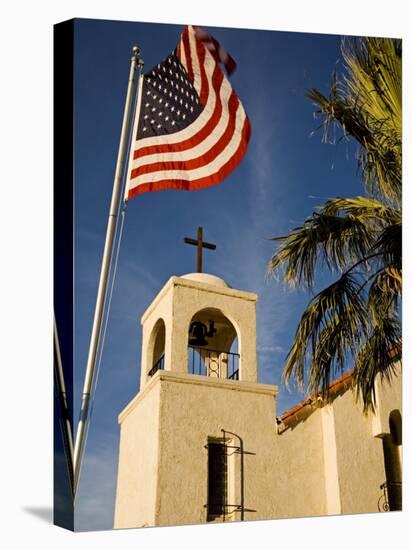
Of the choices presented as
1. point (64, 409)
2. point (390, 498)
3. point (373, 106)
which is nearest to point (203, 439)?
point (64, 409)

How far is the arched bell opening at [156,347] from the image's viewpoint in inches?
543

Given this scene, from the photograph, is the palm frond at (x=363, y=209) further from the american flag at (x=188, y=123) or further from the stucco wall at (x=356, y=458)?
the stucco wall at (x=356, y=458)

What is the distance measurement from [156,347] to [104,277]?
9.90 ft

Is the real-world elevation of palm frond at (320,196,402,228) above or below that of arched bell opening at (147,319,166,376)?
above

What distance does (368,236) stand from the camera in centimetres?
1375

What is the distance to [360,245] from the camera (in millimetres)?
13695

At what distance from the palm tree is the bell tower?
2.75 ft

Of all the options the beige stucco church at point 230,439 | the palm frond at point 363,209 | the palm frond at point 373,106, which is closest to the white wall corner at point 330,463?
the beige stucco church at point 230,439

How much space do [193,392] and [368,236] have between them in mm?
3544

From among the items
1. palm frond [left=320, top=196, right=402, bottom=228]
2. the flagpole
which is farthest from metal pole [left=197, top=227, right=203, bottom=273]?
palm frond [left=320, top=196, right=402, bottom=228]

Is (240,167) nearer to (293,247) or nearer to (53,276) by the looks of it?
(293,247)

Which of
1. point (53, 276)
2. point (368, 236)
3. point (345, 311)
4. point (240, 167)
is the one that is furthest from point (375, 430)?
point (53, 276)

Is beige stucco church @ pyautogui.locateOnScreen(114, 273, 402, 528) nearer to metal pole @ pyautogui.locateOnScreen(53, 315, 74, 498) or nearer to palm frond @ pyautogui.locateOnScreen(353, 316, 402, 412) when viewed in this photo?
palm frond @ pyautogui.locateOnScreen(353, 316, 402, 412)

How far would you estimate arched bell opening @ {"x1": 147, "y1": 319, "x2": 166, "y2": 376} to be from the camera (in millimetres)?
13789
